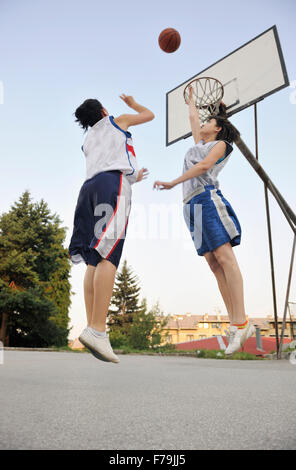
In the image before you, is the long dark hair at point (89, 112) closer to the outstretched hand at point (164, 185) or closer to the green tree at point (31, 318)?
the outstretched hand at point (164, 185)

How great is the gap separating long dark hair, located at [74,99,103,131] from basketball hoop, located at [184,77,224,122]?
66 centimetres

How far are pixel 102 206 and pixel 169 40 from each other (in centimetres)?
146

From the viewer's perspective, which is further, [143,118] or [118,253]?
[143,118]

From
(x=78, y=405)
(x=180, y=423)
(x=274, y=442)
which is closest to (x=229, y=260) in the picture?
(x=274, y=442)

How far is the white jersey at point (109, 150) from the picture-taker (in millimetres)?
1799

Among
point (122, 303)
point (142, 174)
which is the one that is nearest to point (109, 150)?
point (142, 174)

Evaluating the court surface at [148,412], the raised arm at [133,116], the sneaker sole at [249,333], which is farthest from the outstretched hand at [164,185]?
the court surface at [148,412]

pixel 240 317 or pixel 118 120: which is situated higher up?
pixel 118 120

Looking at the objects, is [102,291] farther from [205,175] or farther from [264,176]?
[264,176]

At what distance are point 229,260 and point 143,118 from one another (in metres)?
0.80

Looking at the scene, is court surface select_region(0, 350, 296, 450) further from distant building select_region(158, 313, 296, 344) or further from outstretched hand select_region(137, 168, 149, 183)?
outstretched hand select_region(137, 168, 149, 183)

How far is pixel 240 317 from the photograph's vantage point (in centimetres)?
179
